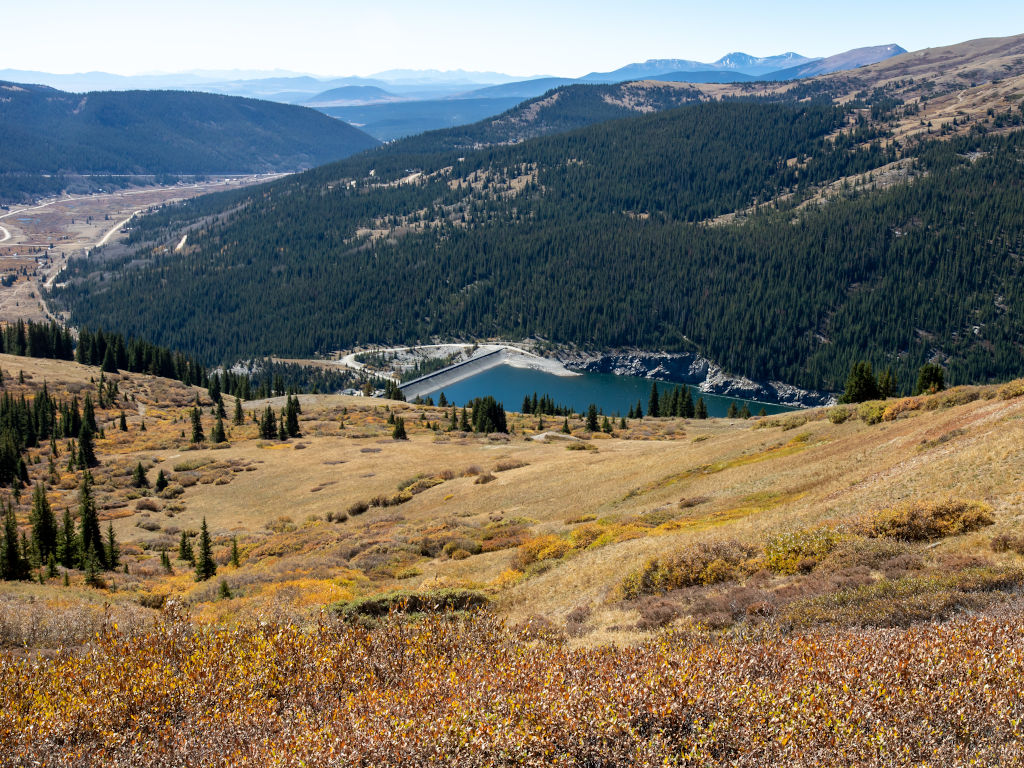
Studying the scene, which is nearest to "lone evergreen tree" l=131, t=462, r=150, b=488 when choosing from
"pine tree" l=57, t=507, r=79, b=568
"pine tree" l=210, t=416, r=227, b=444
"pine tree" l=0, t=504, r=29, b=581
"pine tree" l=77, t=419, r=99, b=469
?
"pine tree" l=77, t=419, r=99, b=469

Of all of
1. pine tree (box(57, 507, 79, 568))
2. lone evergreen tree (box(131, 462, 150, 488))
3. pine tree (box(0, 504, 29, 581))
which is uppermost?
pine tree (box(0, 504, 29, 581))

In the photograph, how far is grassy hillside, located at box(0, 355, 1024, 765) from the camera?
33.8ft

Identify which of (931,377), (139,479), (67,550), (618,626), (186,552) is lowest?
(139,479)

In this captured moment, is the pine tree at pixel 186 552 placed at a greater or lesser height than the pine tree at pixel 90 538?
lesser

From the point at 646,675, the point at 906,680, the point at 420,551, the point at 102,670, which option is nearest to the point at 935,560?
the point at 906,680

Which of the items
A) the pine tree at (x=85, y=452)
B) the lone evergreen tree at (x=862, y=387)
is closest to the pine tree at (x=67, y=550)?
the pine tree at (x=85, y=452)

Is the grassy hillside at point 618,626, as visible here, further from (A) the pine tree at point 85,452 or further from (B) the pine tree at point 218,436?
(B) the pine tree at point 218,436

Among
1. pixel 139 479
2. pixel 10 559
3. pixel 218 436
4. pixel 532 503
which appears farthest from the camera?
pixel 218 436

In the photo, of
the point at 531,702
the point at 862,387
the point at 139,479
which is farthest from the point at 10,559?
the point at 862,387

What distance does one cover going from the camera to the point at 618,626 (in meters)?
18.5

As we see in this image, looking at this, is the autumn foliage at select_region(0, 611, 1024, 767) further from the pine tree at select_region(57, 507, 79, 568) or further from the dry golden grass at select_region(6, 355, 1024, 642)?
the pine tree at select_region(57, 507, 79, 568)

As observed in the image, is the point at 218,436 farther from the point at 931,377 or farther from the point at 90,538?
the point at 931,377

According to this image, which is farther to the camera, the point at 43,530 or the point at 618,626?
the point at 43,530

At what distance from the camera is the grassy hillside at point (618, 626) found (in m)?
10.3
